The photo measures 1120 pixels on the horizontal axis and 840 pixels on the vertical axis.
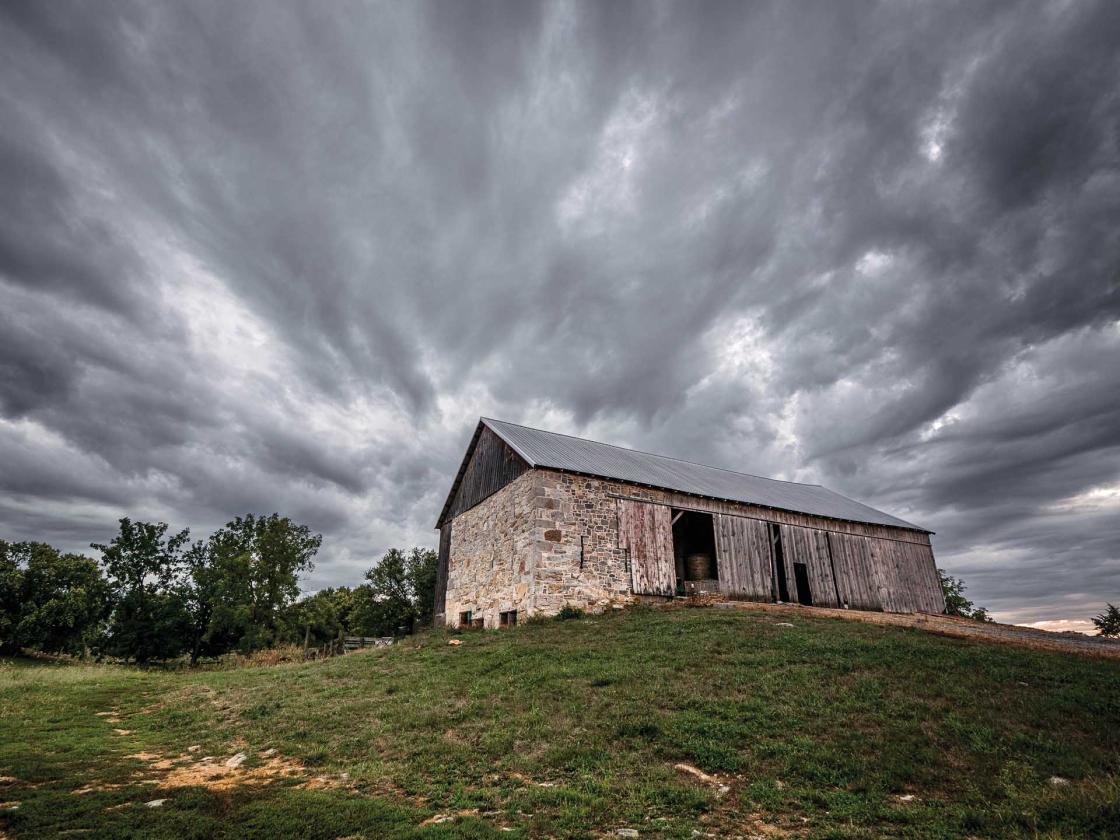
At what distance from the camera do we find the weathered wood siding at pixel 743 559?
24.5 metres

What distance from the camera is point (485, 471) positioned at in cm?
2670

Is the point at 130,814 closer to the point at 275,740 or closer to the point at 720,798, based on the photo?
the point at 275,740

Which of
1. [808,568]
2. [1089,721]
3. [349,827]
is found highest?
[808,568]

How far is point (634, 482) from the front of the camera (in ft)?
76.7

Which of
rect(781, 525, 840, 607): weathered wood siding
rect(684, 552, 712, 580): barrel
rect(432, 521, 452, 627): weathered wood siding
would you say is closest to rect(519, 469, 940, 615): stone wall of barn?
rect(684, 552, 712, 580): barrel

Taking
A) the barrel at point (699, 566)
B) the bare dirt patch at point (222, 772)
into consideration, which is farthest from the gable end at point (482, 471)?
the bare dirt patch at point (222, 772)

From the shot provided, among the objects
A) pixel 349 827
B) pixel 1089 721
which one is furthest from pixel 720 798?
pixel 1089 721

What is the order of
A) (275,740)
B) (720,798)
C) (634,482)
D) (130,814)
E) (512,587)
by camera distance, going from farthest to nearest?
(634,482)
(512,587)
(275,740)
(720,798)
(130,814)

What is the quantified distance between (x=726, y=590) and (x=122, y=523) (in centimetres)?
4119

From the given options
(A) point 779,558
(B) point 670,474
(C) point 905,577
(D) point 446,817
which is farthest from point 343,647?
(C) point 905,577

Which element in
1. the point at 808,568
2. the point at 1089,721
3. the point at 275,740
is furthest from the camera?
the point at 808,568

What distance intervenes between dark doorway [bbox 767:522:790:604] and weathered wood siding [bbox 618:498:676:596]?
6587 mm

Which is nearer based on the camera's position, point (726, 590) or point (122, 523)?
point (726, 590)

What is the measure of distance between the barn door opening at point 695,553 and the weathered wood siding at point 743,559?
1.46 ft
